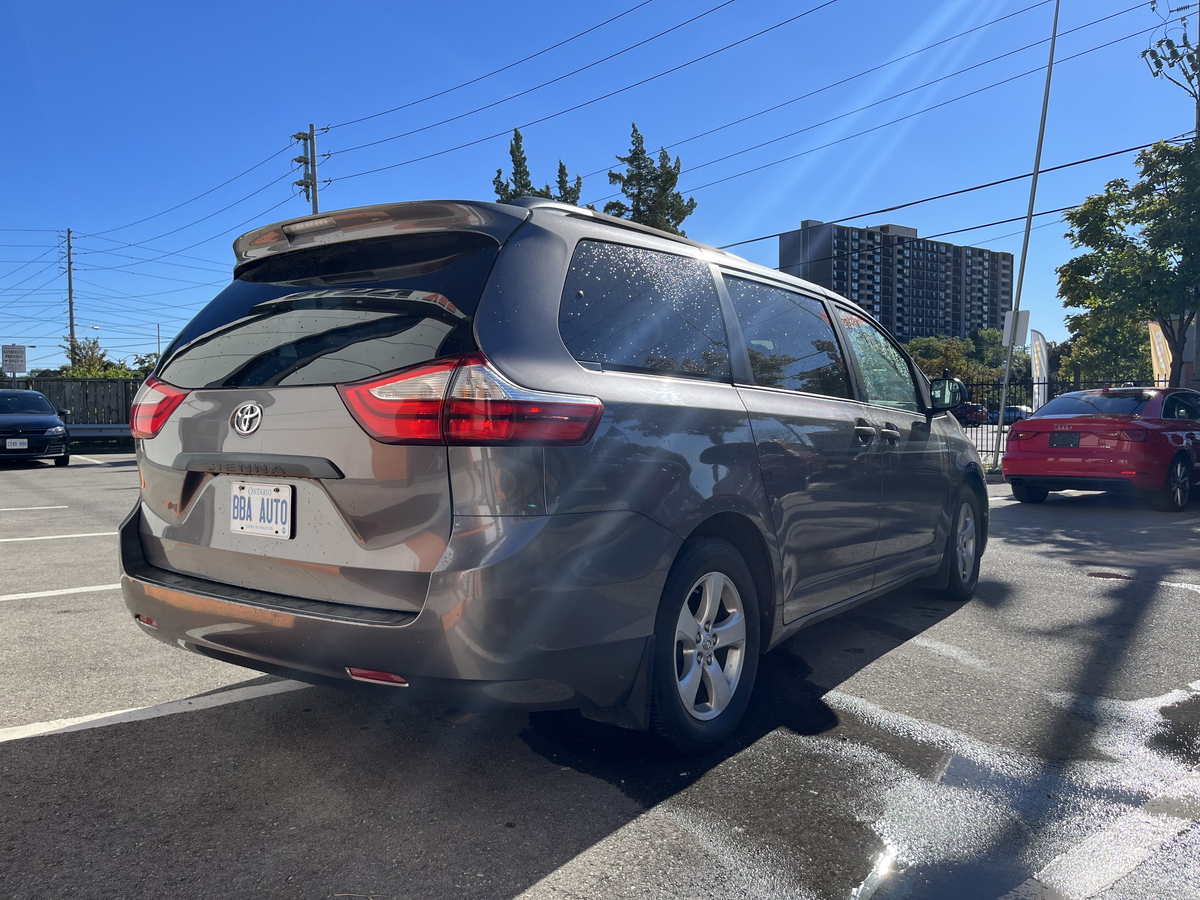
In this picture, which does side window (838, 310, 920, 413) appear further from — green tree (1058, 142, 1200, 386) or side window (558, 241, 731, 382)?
green tree (1058, 142, 1200, 386)

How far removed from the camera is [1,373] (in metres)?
39.2

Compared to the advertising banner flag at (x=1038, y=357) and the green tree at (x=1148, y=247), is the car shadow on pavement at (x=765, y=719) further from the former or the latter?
the advertising banner flag at (x=1038, y=357)

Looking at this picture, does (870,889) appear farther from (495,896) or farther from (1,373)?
(1,373)

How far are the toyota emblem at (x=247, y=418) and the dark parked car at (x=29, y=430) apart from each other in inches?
642

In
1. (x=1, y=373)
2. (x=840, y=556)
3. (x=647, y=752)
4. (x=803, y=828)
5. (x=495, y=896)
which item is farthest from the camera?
(x=1, y=373)

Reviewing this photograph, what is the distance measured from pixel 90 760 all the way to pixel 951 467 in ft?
14.4

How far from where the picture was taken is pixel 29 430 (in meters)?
16.3

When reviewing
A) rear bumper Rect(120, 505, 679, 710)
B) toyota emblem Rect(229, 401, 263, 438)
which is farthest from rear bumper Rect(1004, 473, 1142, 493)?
toyota emblem Rect(229, 401, 263, 438)

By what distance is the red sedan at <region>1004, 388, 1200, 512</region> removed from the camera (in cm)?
985

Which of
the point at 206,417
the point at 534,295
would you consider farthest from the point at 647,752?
the point at 206,417

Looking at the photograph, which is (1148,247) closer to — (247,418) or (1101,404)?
(1101,404)

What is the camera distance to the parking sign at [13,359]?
3890 cm

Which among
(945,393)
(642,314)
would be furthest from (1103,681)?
(642,314)

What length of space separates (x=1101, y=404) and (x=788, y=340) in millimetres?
8484
